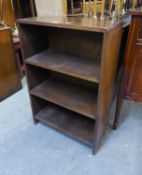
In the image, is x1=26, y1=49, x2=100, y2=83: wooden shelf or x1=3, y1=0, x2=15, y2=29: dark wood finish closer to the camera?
x1=26, y1=49, x2=100, y2=83: wooden shelf

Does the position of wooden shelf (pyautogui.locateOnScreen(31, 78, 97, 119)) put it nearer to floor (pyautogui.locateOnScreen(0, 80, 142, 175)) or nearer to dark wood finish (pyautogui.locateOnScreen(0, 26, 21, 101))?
floor (pyautogui.locateOnScreen(0, 80, 142, 175))

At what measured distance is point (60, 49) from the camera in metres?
1.34

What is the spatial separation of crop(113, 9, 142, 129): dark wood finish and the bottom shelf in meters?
0.35

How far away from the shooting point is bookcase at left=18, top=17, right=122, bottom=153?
40.8 inches

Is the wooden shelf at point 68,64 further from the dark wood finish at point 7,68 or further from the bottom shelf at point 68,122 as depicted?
the dark wood finish at point 7,68

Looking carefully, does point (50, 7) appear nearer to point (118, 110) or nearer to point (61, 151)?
A: point (118, 110)

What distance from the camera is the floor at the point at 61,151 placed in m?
1.19

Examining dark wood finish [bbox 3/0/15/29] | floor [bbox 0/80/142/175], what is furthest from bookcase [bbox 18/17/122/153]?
dark wood finish [bbox 3/0/15/29]

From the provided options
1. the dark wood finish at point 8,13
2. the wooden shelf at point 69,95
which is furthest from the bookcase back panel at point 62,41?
the dark wood finish at point 8,13

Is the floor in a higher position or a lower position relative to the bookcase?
lower

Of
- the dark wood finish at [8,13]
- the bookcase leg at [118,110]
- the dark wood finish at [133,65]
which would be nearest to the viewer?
the dark wood finish at [133,65]

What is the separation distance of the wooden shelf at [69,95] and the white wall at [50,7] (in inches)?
33.4

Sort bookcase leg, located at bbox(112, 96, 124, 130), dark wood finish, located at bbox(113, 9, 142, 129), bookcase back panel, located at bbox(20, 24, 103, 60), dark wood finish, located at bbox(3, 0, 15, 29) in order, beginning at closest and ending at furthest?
dark wood finish, located at bbox(113, 9, 142, 129) → bookcase back panel, located at bbox(20, 24, 103, 60) → bookcase leg, located at bbox(112, 96, 124, 130) → dark wood finish, located at bbox(3, 0, 15, 29)

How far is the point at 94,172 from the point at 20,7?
2.85m
